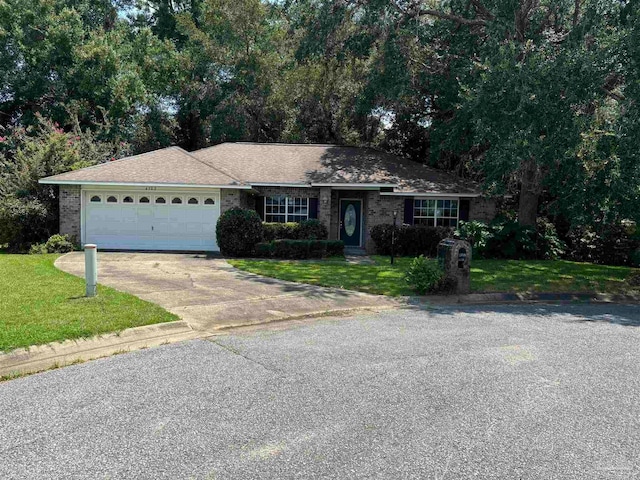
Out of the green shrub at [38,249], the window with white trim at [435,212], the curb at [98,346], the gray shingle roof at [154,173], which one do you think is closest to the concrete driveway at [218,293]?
the curb at [98,346]

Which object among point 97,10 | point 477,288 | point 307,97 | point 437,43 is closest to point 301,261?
point 477,288

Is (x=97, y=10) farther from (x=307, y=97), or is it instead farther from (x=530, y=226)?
(x=530, y=226)

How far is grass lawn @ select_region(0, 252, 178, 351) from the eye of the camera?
6387 millimetres

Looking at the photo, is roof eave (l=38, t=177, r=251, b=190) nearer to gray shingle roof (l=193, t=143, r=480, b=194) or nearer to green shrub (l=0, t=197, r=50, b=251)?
green shrub (l=0, t=197, r=50, b=251)

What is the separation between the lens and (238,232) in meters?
17.3

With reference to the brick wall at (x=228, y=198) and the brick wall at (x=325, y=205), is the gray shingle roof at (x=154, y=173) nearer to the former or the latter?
the brick wall at (x=228, y=198)

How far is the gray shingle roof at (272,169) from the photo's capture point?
18594 mm

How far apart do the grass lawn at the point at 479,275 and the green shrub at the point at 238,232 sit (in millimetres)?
1386

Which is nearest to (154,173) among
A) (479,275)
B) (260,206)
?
(260,206)

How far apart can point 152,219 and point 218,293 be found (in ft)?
32.7

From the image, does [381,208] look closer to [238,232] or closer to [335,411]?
[238,232]

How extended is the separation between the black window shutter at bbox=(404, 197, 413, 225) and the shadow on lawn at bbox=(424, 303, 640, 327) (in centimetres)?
972

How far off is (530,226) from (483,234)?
235cm

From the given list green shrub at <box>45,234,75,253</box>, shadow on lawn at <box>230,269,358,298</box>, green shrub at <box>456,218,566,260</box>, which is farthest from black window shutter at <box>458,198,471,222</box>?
green shrub at <box>45,234,75,253</box>
